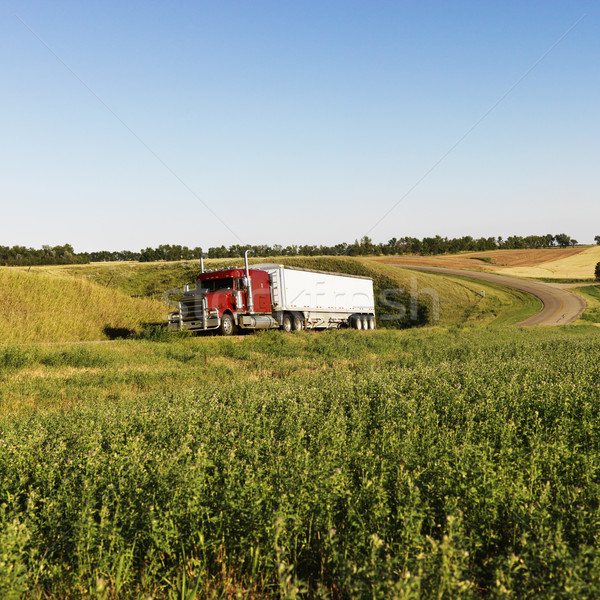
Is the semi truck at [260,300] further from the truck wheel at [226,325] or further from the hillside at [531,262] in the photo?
the hillside at [531,262]

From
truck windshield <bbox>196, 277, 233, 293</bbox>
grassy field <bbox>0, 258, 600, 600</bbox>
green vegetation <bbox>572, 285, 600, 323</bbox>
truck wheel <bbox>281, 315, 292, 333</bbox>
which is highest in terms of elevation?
truck windshield <bbox>196, 277, 233, 293</bbox>

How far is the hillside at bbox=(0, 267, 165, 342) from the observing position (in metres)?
23.7

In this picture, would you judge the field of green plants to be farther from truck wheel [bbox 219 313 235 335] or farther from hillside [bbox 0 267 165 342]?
hillside [bbox 0 267 165 342]

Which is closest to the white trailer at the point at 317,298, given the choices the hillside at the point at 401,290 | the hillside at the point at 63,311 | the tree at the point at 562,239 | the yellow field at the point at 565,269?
the hillside at the point at 63,311

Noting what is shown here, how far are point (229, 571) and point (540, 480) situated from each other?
→ 3.38 m

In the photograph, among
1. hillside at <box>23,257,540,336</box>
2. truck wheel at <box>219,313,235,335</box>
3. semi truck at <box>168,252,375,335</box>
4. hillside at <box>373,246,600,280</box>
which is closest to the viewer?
semi truck at <box>168,252,375,335</box>

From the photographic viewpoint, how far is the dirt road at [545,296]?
47.6 meters

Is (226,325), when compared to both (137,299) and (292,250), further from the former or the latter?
(292,250)

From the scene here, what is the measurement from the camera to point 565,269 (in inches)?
3241

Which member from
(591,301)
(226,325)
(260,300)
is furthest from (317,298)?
(591,301)

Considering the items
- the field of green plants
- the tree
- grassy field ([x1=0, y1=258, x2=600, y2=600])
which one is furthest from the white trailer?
the tree

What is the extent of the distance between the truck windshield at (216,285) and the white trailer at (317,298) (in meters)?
3.13

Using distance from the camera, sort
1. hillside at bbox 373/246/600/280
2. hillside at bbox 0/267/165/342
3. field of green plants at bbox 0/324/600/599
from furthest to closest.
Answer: hillside at bbox 373/246/600/280 < hillside at bbox 0/267/165/342 < field of green plants at bbox 0/324/600/599

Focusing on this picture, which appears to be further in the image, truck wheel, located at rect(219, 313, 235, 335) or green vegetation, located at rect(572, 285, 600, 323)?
green vegetation, located at rect(572, 285, 600, 323)
